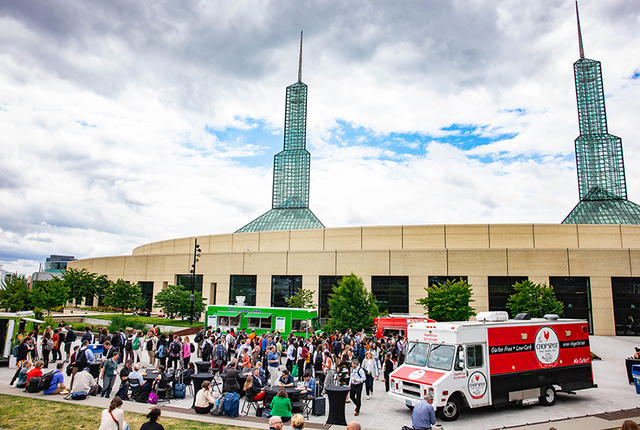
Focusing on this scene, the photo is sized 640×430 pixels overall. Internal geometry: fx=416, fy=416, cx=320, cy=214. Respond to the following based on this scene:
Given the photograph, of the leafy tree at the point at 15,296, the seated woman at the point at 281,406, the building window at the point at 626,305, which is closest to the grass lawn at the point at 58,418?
the seated woman at the point at 281,406

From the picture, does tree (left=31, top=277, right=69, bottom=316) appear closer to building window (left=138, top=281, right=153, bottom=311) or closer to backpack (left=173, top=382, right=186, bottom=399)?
building window (left=138, top=281, right=153, bottom=311)

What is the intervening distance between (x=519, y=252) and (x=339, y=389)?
35496mm

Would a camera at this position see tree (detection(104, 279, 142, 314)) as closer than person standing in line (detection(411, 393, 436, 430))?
No

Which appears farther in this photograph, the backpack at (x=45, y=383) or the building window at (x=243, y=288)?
the building window at (x=243, y=288)

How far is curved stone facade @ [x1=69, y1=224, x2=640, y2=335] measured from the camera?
40.1 m

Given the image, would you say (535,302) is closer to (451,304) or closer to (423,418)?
(451,304)

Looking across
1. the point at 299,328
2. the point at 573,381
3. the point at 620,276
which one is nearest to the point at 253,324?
the point at 299,328

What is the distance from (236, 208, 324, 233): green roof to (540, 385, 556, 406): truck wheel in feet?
183

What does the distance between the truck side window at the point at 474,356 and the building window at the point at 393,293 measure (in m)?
30.4

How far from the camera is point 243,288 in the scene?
51.0 m

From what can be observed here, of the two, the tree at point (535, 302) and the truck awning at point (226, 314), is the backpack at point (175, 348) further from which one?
the tree at point (535, 302)

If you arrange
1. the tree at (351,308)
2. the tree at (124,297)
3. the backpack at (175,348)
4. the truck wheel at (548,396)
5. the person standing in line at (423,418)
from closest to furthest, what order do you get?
the person standing in line at (423,418)
the truck wheel at (548,396)
the backpack at (175,348)
the tree at (351,308)
the tree at (124,297)

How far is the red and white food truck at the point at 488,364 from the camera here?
41.3ft

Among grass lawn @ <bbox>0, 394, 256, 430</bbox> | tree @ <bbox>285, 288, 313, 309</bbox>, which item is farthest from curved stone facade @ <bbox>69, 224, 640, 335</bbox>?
grass lawn @ <bbox>0, 394, 256, 430</bbox>
